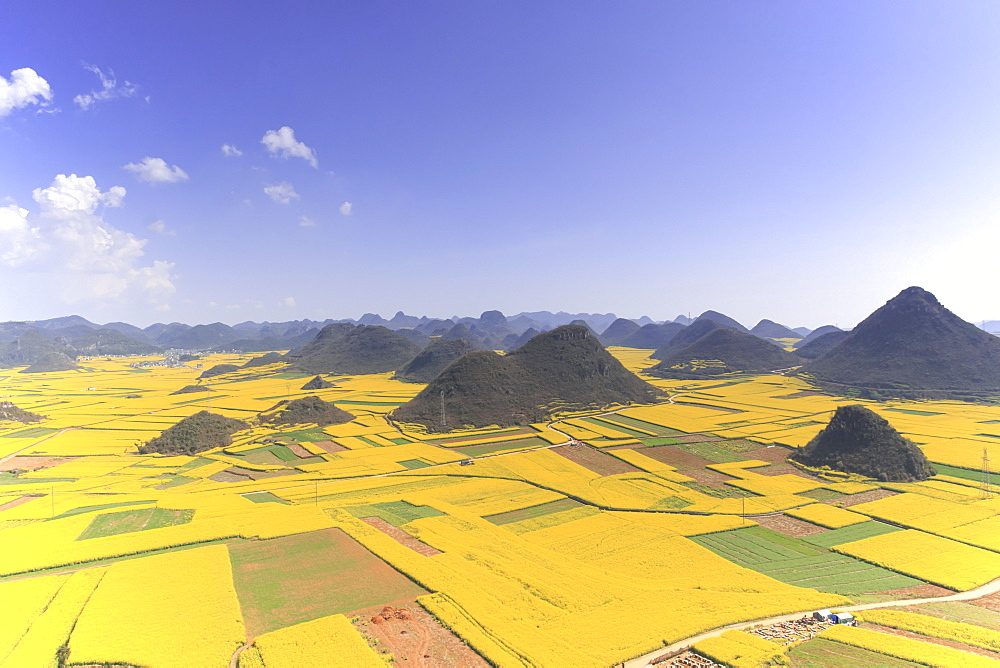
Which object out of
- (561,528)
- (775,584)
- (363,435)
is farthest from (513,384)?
(775,584)

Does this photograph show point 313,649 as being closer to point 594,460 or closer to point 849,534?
point 849,534

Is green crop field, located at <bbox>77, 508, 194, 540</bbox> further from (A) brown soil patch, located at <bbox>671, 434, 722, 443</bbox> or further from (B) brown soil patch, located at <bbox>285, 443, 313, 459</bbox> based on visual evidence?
(A) brown soil patch, located at <bbox>671, 434, 722, 443</bbox>

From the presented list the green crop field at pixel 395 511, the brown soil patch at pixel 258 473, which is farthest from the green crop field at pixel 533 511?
the brown soil patch at pixel 258 473

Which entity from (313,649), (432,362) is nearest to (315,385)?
(432,362)

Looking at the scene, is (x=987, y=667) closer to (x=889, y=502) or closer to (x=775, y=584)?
(x=775, y=584)

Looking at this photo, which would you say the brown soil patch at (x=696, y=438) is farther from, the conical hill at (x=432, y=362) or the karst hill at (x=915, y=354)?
the conical hill at (x=432, y=362)
